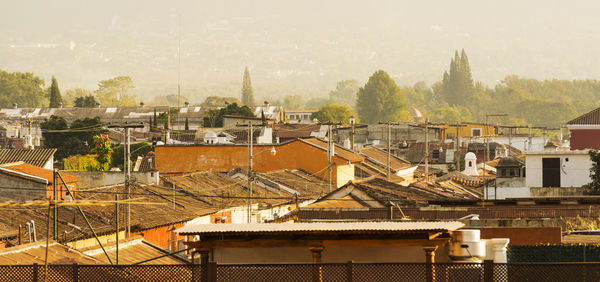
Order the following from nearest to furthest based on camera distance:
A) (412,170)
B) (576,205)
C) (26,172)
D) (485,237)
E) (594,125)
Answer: (485,237), (576,205), (26,172), (594,125), (412,170)

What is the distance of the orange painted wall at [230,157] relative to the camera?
65.4 meters

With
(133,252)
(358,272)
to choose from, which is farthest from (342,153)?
(358,272)

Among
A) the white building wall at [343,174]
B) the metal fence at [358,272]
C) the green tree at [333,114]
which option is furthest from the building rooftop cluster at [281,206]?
the green tree at [333,114]

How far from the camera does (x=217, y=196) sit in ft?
149

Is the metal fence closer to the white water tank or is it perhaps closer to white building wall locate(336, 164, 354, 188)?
the white water tank

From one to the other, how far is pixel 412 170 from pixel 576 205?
49019mm

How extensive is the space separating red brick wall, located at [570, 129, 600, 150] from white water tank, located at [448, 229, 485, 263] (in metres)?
42.6

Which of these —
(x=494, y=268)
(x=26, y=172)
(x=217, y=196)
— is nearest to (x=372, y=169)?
(x=217, y=196)

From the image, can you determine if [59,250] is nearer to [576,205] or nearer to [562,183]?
[576,205]

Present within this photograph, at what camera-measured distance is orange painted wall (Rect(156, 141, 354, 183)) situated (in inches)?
2574

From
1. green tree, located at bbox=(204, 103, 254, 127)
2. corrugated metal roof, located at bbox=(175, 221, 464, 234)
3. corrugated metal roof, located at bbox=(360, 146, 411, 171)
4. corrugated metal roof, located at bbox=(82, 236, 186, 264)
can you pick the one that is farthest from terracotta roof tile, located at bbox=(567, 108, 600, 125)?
green tree, located at bbox=(204, 103, 254, 127)

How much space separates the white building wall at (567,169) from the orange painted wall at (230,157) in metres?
21.9

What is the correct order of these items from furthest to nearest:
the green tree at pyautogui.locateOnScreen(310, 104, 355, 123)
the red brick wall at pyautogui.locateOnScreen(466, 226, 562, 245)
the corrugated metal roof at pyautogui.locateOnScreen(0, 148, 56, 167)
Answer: the green tree at pyautogui.locateOnScreen(310, 104, 355, 123)
the corrugated metal roof at pyautogui.locateOnScreen(0, 148, 56, 167)
the red brick wall at pyautogui.locateOnScreen(466, 226, 562, 245)

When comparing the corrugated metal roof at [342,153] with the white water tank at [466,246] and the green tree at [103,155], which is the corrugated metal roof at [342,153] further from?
the white water tank at [466,246]
